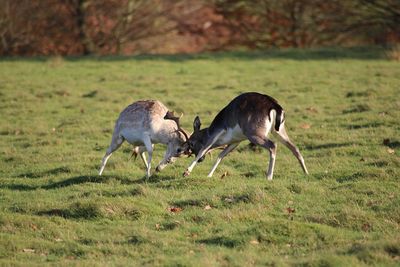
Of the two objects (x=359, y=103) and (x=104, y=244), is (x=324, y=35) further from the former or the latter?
(x=104, y=244)

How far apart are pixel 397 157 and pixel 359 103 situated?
5.89 m

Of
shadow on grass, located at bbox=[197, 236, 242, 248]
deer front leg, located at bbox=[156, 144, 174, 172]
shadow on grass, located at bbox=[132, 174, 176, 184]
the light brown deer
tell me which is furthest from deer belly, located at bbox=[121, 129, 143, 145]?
shadow on grass, located at bbox=[197, 236, 242, 248]

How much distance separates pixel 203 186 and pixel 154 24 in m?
22.6

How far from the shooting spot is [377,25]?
109 ft

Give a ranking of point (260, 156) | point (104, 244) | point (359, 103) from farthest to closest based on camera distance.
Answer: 1. point (359, 103)
2. point (260, 156)
3. point (104, 244)

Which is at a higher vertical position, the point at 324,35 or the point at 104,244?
the point at 104,244

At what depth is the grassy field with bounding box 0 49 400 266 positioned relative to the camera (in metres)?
9.22

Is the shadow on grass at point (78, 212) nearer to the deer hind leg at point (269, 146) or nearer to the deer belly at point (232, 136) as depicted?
the deer hind leg at point (269, 146)

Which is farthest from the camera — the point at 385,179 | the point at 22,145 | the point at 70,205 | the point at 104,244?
the point at 22,145

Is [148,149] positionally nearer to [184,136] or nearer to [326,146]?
[184,136]

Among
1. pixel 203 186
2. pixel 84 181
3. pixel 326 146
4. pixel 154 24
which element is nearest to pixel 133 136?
pixel 84 181

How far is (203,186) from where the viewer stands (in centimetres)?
1199

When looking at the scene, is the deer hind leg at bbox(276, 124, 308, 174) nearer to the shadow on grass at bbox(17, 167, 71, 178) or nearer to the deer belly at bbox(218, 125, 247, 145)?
the deer belly at bbox(218, 125, 247, 145)

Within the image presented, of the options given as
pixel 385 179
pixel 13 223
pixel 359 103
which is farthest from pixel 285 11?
Answer: pixel 13 223
